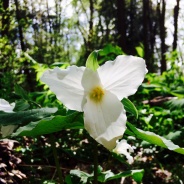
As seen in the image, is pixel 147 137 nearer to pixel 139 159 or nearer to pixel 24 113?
pixel 24 113

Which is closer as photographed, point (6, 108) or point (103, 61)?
point (6, 108)

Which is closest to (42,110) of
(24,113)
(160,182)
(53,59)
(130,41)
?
(24,113)

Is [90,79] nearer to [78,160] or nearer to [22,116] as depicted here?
[22,116]

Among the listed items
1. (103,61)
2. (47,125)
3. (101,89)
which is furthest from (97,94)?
(103,61)

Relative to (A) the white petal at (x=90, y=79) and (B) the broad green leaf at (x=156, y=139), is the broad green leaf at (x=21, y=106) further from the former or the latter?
(B) the broad green leaf at (x=156, y=139)

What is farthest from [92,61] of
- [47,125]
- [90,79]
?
[47,125]

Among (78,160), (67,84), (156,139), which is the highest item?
(67,84)

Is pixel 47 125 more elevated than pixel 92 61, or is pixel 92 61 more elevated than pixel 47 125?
pixel 92 61
